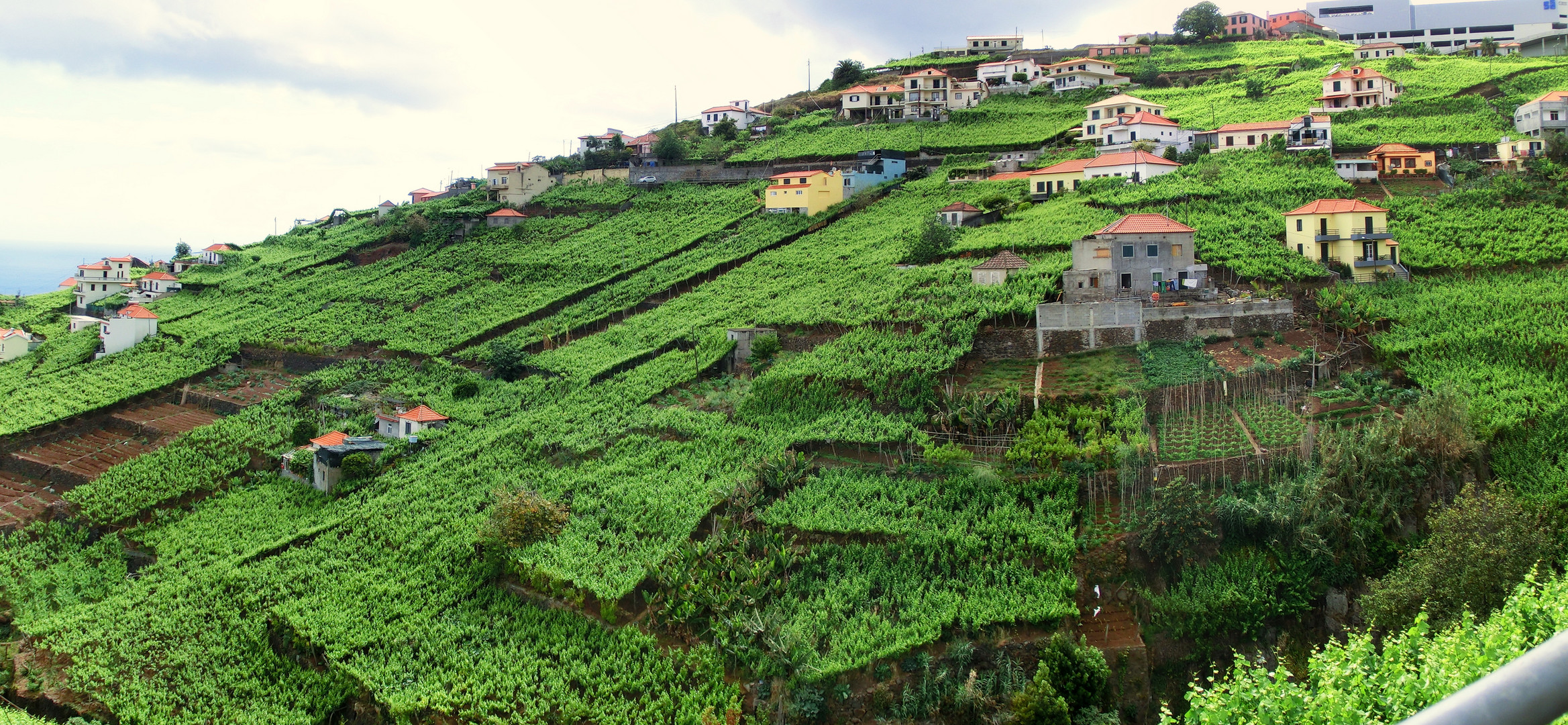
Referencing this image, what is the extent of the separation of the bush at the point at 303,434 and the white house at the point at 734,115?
40328mm

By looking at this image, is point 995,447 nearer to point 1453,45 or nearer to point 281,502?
point 281,502

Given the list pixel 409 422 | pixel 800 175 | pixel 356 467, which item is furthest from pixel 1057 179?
pixel 356 467

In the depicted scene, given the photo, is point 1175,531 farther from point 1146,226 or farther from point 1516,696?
point 1516,696

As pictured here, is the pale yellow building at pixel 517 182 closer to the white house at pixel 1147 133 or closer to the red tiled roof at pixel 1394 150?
the white house at pixel 1147 133

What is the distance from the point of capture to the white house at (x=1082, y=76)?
62188 millimetres

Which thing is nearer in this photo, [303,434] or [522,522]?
[522,522]

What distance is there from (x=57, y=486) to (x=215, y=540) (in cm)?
887

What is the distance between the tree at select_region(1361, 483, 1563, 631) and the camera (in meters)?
16.0

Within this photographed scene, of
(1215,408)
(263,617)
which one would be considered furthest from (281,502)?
(1215,408)

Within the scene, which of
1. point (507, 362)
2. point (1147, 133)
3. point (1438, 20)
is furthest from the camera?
point (1438, 20)

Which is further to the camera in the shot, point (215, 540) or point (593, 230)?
point (593, 230)

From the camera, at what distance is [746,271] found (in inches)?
1628

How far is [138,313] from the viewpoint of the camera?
4491 centimetres

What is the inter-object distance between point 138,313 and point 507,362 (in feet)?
70.7
